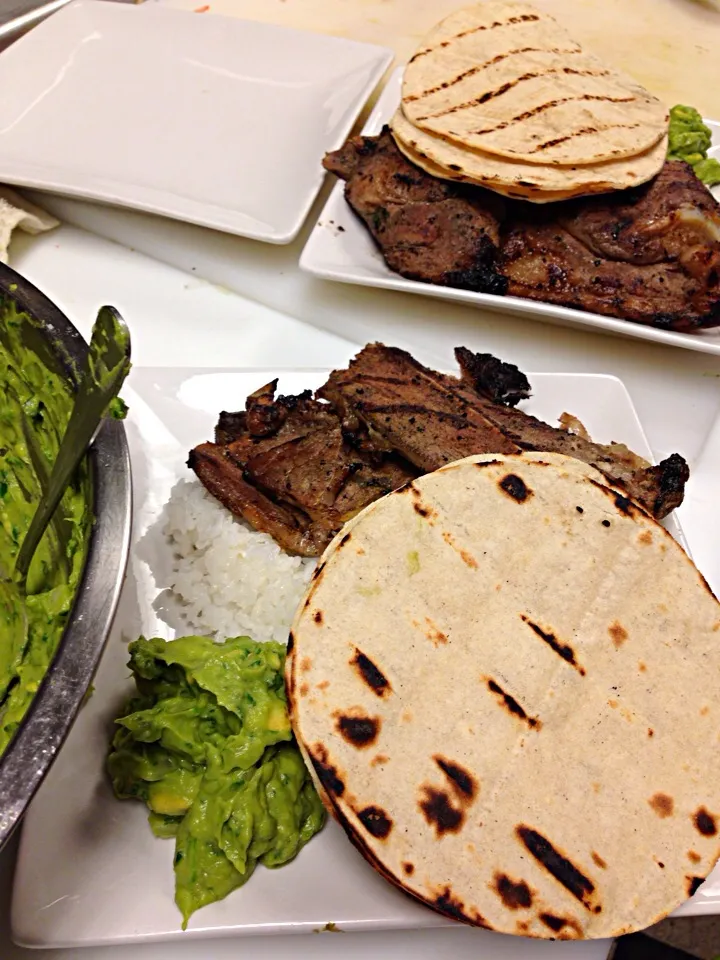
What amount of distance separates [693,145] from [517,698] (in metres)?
2.78

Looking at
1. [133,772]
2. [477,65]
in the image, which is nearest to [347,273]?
[477,65]

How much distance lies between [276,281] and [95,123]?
1.10 meters

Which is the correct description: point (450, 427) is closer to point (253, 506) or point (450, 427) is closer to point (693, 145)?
point (253, 506)

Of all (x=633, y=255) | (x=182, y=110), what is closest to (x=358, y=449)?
(x=633, y=255)

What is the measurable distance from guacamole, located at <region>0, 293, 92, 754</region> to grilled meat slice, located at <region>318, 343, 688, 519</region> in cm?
84

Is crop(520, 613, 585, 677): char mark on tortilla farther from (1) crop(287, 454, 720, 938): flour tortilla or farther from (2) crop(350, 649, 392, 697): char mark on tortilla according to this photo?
(2) crop(350, 649, 392, 697): char mark on tortilla

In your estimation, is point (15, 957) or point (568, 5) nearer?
point (15, 957)

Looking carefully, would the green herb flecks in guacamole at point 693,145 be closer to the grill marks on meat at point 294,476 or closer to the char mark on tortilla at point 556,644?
the grill marks on meat at point 294,476

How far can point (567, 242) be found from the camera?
2846 mm

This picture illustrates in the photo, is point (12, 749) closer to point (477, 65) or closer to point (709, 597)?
point (709, 597)

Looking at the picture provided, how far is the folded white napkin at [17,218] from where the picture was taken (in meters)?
2.89

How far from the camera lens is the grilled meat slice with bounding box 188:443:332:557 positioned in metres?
2.12

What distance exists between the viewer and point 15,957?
5.31 ft

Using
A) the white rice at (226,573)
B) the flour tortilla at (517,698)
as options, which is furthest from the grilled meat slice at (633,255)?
the white rice at (226,573)
